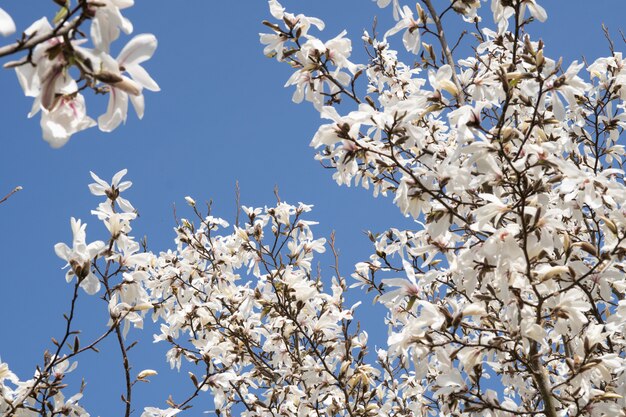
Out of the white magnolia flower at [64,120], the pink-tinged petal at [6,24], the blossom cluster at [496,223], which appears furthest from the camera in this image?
the blossom cluster at [496,223]

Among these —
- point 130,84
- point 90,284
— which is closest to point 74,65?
point 130,84

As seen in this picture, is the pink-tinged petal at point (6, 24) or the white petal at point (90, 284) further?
the white petal at point (90, 284)

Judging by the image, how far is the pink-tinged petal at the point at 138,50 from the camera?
1.36 m

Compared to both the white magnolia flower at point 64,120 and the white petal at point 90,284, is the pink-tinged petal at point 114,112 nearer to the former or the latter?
the white magnolia flower at point 64,120

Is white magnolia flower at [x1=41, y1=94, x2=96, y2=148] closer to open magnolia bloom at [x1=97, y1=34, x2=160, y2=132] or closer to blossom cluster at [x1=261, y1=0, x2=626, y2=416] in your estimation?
open magnolia bloom at [x1=97, y1=34, x2=160, y2=132]

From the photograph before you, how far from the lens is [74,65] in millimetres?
1243

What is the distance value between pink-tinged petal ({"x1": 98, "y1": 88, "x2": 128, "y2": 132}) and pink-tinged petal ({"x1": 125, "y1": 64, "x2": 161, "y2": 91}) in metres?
0.06

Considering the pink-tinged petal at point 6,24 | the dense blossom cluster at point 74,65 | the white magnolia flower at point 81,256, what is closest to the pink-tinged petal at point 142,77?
the dense blossom cluster at point 74,65

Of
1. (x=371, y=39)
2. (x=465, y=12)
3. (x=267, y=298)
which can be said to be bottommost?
(x=267, y=298)

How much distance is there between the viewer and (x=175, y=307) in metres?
5.50

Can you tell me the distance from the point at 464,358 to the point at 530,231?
627mm

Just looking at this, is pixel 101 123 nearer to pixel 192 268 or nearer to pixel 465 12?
pixel 465 12

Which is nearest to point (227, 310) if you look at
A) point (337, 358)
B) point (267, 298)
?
point (267, 298)

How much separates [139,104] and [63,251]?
1.29 meters
